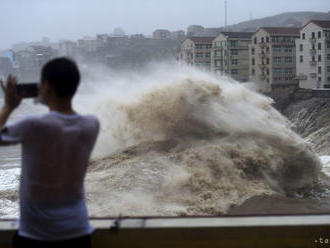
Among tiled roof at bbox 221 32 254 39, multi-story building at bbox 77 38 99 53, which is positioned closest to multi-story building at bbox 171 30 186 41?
tiled roof at bbox 221 32 254 39

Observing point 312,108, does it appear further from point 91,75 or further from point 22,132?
point 22,132

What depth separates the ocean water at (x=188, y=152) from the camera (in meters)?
11.1

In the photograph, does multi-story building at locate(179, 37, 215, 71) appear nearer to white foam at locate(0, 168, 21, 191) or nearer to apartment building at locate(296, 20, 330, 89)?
apartment building at locate(296, 20, 330, 89)

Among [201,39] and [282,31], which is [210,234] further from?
[282,31]

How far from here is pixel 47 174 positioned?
2010 mm

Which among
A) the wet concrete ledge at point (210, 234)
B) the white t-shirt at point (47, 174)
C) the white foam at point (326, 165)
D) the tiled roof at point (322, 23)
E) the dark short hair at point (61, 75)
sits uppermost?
the tiled roof at point (322, 23)

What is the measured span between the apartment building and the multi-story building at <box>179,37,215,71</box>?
916 cm

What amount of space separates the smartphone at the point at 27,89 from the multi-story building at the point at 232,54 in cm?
4786

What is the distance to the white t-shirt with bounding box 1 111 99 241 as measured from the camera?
6.52ft

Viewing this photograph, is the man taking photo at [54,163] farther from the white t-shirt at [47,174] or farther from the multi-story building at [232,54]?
the multi-story building at [232,54]

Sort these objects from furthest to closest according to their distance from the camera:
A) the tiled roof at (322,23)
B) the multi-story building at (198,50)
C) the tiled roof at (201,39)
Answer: the tiled roof at (201,39), the multi-story building at (198,50), the tiled roof at (322,23)

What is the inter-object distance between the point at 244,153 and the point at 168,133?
2617 mm

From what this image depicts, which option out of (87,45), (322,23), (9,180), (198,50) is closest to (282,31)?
(322,23)

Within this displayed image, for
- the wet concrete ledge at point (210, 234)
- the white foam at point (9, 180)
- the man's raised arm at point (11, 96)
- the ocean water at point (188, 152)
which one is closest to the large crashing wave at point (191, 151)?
the ocean water at point (188, 152)
